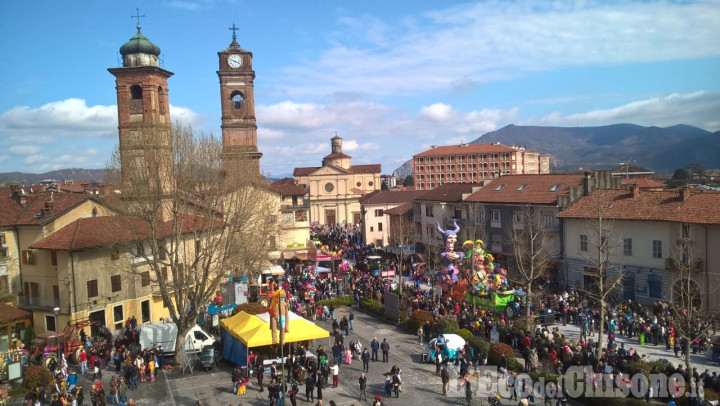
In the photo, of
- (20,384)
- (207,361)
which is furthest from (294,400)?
(20,384)

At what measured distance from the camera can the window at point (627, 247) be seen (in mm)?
32631

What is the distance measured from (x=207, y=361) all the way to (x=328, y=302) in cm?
1211

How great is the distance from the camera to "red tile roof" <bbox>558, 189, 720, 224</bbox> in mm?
29500

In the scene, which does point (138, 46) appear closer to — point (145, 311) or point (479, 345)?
point (145, 311)

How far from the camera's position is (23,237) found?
1144 inches

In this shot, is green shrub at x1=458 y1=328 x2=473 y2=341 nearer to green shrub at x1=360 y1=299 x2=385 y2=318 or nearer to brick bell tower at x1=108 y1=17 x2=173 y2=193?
green shrub at x1=360 y1=299 x2=385 y2=318

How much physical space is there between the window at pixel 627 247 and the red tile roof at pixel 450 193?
17.1 meters

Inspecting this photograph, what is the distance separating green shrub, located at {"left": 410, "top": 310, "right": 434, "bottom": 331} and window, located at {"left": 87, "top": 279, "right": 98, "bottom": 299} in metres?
17.1

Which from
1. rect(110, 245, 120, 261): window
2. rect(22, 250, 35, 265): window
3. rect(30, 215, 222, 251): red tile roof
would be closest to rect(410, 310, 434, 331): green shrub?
rect(30, 215, 222, 251): red tile roof

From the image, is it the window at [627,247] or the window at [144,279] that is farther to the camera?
the window at [627,247]

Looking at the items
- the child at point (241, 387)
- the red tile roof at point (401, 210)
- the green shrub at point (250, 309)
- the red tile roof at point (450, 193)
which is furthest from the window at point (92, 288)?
the red tile roof at point (401, 210)

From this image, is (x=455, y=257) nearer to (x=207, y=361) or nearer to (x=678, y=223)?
(x=678, y=223)

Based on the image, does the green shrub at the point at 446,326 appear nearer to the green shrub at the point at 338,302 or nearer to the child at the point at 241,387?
the child at the point at 241,387

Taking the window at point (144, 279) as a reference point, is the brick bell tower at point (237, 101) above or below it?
above
